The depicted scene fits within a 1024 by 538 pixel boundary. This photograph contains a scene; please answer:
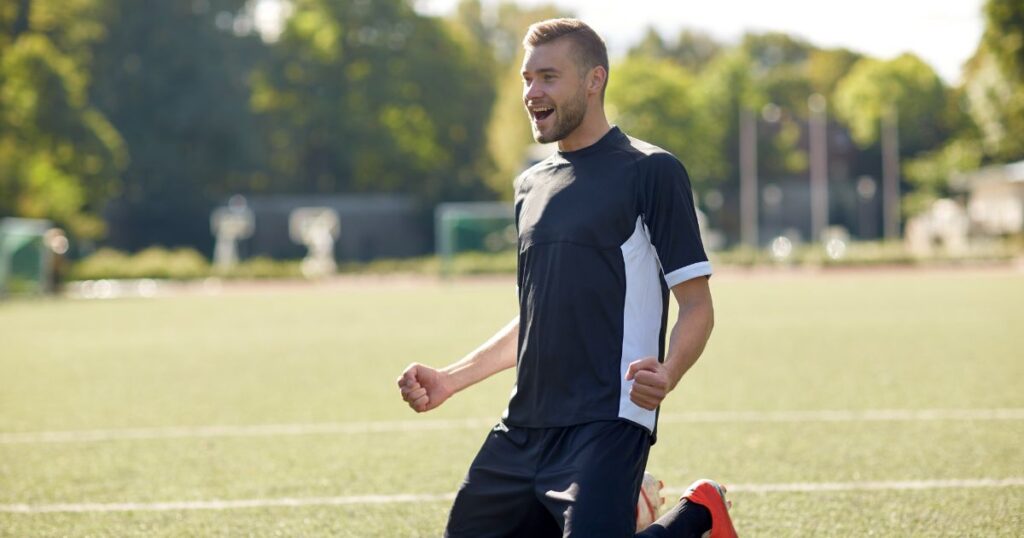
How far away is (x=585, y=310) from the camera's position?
149 inches

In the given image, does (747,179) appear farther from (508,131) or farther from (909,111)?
(909,111)

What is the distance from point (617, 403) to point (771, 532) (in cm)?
187

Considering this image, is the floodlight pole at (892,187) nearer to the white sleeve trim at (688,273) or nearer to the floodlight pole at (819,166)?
the floodlight pole at (819,166)

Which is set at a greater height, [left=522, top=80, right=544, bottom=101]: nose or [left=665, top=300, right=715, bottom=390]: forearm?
[left=522, top=80, right=544, bottom=101]: nose

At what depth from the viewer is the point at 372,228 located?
68.0 metres

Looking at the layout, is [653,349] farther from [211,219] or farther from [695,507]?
[211,219]

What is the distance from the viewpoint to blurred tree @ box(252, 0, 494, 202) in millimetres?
68500

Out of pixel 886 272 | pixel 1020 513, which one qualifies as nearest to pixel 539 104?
pixel 1020 513

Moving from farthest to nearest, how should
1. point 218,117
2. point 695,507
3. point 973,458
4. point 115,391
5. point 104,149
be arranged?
point 218,117 < point 104,149 < point 115,391 < point 973,458 < point 695,507

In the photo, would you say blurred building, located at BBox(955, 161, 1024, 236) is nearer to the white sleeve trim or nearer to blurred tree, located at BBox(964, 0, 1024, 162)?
blurred tree, located at BBox(964, 0, 1024, 162)

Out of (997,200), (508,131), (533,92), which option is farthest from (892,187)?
(533,92)

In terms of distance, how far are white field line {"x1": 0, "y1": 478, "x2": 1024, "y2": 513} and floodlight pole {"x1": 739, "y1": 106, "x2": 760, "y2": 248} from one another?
55.3 m

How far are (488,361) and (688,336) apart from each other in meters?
0.82

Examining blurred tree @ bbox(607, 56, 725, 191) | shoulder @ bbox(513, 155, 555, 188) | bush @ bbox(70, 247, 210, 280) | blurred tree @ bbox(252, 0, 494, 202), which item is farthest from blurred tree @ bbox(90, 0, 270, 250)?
shoulder @ bbox(513, 155, 555, 188)
